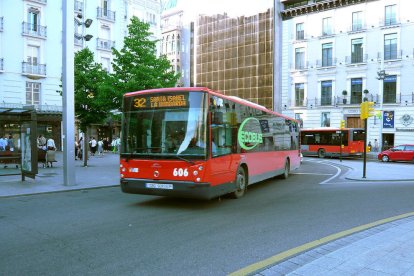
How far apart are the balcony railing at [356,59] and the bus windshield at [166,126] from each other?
39946 millimetres

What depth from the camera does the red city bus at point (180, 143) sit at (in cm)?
858

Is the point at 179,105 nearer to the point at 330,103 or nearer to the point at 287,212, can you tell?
the point at 287,212

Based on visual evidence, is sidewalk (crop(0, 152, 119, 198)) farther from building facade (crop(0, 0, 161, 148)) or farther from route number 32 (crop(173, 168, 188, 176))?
building facade (crop(0, 0, 161, 148))

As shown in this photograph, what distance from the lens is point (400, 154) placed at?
3009cm

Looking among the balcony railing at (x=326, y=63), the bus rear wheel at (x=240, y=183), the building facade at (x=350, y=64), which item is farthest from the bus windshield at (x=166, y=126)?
the balcony railing at (x=326, y=63)

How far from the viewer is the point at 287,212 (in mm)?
8602

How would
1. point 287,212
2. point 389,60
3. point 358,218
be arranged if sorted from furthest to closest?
1. point 389,60
2. point 287,212
3. point 358,218

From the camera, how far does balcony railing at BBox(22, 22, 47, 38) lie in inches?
1393

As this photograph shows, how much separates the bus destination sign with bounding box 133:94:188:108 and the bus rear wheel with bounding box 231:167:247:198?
2.80m

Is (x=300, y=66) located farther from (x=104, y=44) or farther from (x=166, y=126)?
(x=166, y=126)

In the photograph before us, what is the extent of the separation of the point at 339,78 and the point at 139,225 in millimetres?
42782

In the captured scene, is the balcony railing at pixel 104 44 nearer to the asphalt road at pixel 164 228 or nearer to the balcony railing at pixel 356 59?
the balcony railing at pixel 356 59

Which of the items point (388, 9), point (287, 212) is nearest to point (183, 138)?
point (287, 212)

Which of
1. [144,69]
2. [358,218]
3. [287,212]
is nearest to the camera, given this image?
[358,218]
